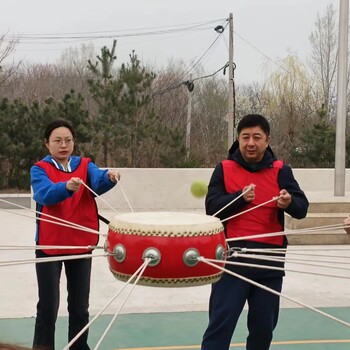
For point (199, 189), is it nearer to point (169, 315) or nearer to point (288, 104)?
point (169, 315)

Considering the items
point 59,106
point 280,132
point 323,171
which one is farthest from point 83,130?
point 280,132

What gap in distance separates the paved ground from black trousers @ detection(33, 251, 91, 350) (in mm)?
316

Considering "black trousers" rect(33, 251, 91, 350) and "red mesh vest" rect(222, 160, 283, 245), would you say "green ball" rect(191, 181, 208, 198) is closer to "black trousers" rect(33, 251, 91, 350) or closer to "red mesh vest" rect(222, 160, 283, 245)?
"black trousers" rect(33, 251, 91, 350)

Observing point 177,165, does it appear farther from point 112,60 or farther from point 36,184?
point 36,184

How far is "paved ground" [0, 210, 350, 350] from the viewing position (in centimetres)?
343

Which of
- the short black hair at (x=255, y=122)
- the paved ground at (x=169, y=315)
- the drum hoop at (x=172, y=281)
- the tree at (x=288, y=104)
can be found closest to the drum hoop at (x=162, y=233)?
the drum hoop at (x=172, y=281)

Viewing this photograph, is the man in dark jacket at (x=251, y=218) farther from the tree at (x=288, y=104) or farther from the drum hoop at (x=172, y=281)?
the tree at (x=288, y=104)

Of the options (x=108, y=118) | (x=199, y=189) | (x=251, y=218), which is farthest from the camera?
(x=108, y=118)

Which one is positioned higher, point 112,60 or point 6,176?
point 112,60

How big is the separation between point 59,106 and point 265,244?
14.2 m

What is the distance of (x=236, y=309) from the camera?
2.38m

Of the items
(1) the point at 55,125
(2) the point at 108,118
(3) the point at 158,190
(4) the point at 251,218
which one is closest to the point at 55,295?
(1) the point at 55,125

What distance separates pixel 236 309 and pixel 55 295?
86cm

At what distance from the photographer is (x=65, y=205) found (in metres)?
2.55
